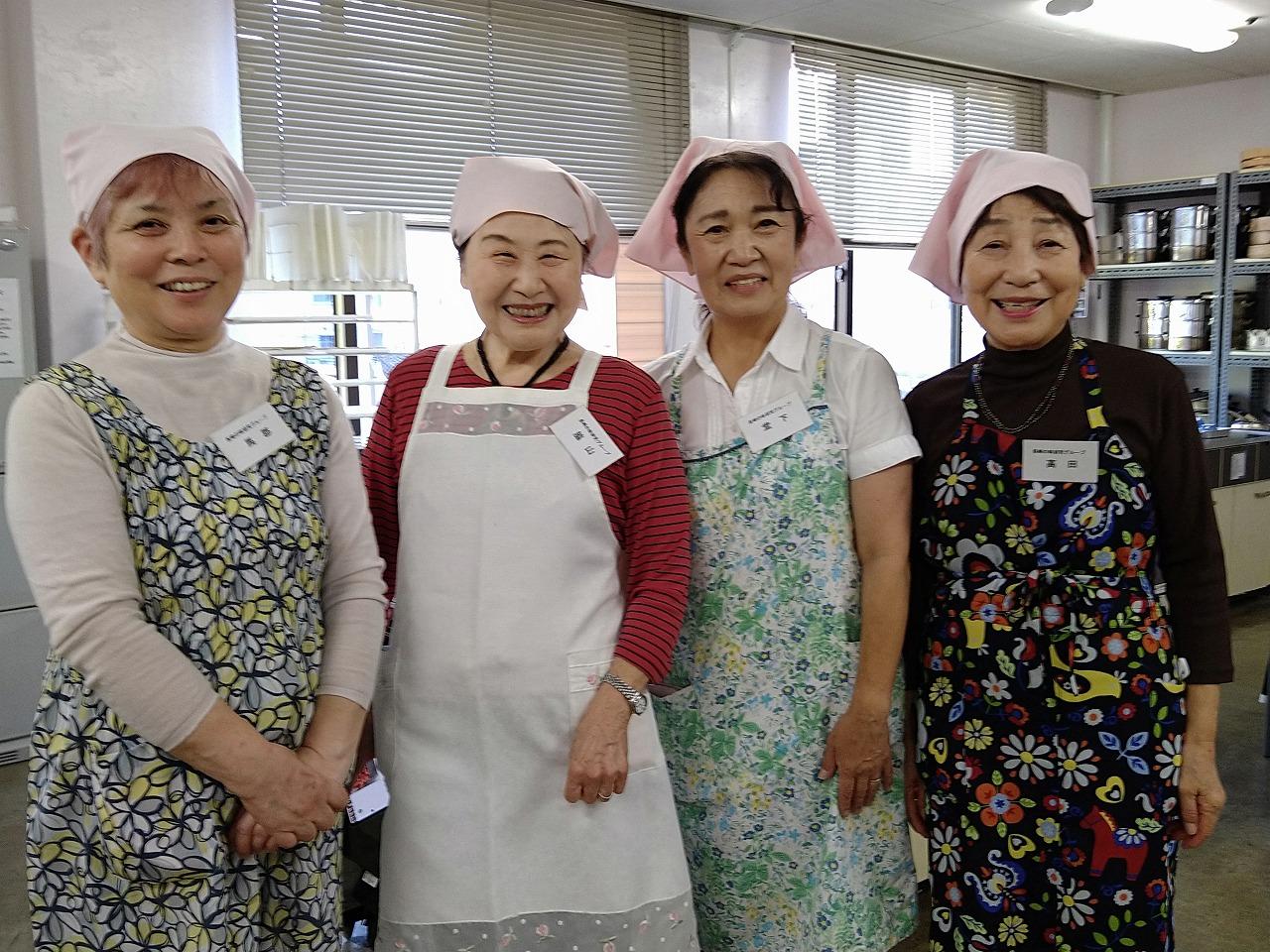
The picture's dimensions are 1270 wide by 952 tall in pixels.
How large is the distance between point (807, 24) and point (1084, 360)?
14.7 ft

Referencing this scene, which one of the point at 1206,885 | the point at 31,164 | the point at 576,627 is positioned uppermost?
the point at 31,164

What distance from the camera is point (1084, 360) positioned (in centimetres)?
159

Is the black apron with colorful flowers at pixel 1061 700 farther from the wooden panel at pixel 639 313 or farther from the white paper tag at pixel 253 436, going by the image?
the wooden panel at pixel 639 313

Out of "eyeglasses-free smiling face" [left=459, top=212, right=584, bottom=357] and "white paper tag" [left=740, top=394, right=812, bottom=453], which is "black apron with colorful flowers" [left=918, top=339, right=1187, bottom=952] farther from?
"eyeglasses-free smiling face" [left=459, top=212, right=584, bottom=357]

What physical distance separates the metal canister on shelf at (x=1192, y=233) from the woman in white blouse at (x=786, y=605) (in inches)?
211

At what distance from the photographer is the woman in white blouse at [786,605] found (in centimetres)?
164

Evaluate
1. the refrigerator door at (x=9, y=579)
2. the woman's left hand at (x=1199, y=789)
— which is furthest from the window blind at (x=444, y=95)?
the woman's left hand at (x=1199, y=789)

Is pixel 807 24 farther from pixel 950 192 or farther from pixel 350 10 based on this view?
pixel 950 192

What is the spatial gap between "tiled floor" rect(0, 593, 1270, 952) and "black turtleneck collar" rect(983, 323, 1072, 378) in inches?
61.3

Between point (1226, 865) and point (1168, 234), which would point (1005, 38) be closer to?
point (1168, 234)

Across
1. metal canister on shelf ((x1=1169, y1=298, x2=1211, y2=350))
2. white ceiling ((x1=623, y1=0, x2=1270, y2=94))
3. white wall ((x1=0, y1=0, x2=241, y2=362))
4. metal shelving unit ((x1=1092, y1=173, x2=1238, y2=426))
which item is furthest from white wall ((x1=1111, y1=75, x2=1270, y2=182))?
white wall ((x1=0, y1=0, x2=241, y2=362))

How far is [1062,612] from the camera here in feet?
5.01

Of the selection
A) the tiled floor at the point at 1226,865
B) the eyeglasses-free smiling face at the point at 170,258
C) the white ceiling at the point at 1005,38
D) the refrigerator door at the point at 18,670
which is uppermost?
the white ceiling at the point at 1005,38

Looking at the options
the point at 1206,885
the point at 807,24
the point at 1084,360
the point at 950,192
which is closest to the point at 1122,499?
the point at 1084,360
